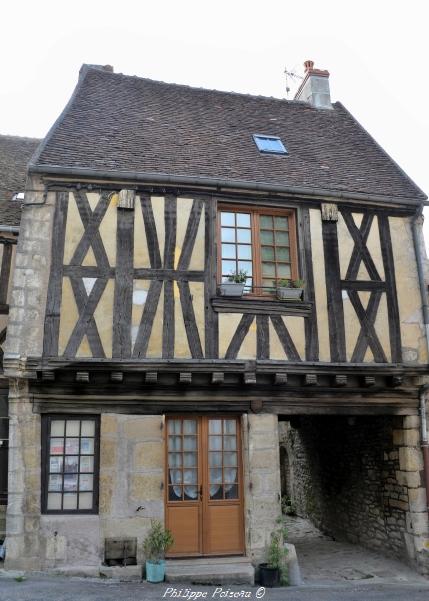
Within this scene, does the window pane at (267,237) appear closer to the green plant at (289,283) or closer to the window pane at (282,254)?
the window pane at (282,254)

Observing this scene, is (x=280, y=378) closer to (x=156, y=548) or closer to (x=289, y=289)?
(x=289, y=289)

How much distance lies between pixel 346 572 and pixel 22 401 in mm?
4616

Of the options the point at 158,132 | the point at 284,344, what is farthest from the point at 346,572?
the point at 158,132

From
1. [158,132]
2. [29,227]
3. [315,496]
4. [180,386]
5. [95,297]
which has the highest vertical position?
[158,132]

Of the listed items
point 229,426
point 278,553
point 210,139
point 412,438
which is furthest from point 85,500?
point 210,139

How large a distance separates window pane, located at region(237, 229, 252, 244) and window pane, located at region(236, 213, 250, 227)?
0.09m

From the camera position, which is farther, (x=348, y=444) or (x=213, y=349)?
(x=348, y=444)

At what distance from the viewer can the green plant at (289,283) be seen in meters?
7.16

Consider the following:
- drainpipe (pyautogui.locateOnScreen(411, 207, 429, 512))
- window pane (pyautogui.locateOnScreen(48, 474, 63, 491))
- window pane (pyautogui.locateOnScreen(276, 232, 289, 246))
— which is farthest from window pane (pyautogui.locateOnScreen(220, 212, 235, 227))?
window pane (pyautogui.locateOnScreen(48, 474, 63, 491))

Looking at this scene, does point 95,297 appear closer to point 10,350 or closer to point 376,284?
point 10,350

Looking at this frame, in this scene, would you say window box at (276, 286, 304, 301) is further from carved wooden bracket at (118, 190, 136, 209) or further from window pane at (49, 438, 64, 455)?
window pane at (49, 438, 64, 455)

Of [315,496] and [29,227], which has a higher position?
[29,227]

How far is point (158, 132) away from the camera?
8.33 meters

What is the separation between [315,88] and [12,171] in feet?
19.3
